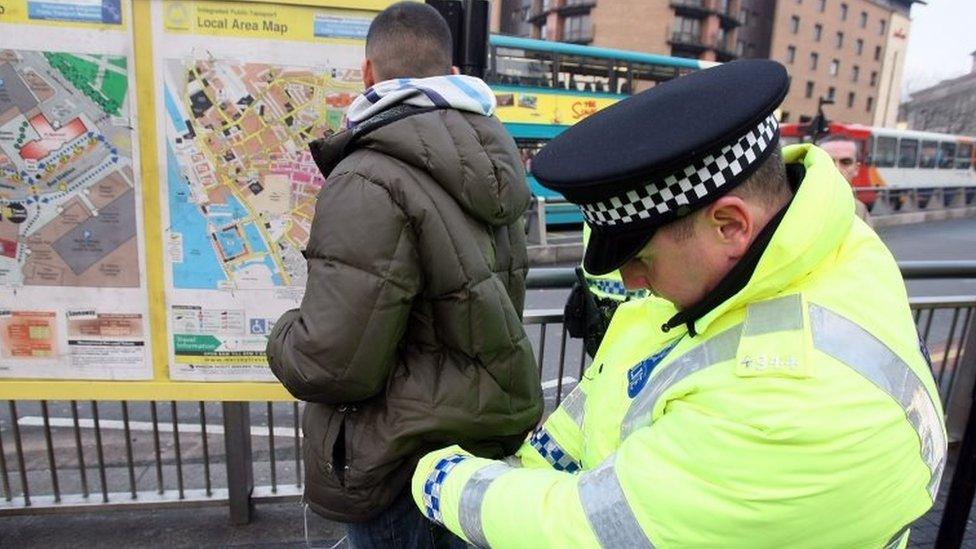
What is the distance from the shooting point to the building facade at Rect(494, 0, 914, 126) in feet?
155

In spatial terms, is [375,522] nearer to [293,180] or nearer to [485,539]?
[485,539]

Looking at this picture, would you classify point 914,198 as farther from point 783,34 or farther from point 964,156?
point 783,34

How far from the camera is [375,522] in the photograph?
5.85ft

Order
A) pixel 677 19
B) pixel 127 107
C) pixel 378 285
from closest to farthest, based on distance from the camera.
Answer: pixel 378 285, pixel 127 107, pixel 677 19

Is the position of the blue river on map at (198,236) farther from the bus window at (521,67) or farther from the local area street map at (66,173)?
the bus window at (521,67)

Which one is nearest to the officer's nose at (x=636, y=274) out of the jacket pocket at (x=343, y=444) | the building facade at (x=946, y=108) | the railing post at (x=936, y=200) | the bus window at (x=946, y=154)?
the jacket pocket at (x=343, y=444)

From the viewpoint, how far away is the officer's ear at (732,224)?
90 cm

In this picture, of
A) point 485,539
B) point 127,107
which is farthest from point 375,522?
point 127,107

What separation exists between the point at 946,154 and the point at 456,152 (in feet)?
105

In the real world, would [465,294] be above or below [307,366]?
above

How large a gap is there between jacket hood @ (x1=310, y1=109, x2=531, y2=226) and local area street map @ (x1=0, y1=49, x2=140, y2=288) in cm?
114

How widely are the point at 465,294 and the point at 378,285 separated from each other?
0.77 feet

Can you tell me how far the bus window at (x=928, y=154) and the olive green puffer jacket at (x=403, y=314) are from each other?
2965 centimetres

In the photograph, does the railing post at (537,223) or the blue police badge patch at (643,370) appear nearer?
the blue police badge patch at (643,370)
